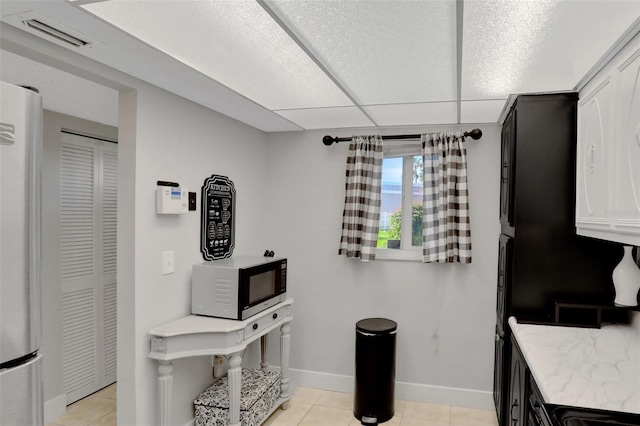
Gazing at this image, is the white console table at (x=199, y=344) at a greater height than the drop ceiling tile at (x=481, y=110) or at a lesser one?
lesser

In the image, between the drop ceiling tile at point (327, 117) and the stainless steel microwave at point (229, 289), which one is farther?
the drop ceiling tile at point (327, 117)

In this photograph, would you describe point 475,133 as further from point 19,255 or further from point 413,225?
point 19,255

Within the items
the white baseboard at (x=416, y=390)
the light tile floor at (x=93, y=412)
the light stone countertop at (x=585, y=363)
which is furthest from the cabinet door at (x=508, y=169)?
the light tile floor at (x=93, y=412)

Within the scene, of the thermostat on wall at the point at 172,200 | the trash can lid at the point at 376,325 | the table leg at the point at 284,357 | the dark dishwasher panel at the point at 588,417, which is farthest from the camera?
the table leg at the point at 284,357

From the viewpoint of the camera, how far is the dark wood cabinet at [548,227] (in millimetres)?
2297

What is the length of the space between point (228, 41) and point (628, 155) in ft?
5.32

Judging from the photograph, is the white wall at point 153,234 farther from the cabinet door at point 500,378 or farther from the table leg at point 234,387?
the cabinet door at point 500,378

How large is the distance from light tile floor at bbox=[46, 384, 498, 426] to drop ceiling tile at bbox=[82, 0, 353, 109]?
2358 millimetres

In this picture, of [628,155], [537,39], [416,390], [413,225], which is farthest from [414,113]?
[416,390]

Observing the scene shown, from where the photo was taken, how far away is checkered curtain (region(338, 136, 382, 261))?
344cm

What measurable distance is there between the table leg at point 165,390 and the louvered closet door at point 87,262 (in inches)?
51.8

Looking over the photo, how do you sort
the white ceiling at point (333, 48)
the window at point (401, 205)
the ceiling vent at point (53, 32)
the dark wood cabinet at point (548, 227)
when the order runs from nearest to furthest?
1. the white ceiling at point (333, 48)
2. the ceiling vent at point (53, 32)
3. the dark wood cabinet at point (548, 227)
4. the window at point (401, 205)

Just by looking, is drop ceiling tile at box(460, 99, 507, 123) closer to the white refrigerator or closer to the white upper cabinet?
the white upper cabinet

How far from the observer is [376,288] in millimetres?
3557
